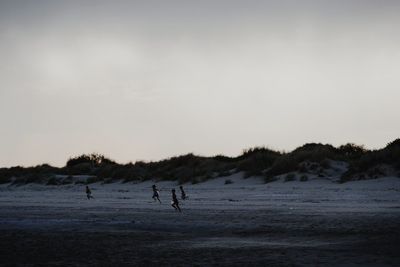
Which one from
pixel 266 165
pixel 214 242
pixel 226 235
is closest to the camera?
pixel 214 242

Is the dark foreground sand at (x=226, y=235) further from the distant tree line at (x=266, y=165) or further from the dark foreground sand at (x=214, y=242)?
the distant tree line at (x=266, y=165)

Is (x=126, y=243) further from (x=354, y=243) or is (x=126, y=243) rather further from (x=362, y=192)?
(x=362, y=192)

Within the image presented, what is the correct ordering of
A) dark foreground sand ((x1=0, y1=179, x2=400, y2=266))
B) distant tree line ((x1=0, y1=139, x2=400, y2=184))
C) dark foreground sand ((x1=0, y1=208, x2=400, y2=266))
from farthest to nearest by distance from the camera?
distant tree line ((x1=0, y1=139, x2=400, y2=184))
dark foreground sand ((x1=0, y1=179, x2=400, y2=266))
dark foreground sand ((x1=0, y1=208, x2=400, y2=266))

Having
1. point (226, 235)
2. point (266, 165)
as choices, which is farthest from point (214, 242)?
point (266, 165)

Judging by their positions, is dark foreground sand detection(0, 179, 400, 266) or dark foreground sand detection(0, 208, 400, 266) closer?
dark foreground sand detection(0, 208, 400, 266)

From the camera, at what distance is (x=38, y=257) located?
10.8m

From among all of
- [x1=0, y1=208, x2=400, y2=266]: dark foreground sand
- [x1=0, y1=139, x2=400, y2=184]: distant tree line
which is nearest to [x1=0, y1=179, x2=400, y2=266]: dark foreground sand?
[x1=0, y1=208, x2=400, y2=266]: dark foreground sand

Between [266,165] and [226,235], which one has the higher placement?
[266,165]

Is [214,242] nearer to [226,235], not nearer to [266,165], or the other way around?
[226,235]

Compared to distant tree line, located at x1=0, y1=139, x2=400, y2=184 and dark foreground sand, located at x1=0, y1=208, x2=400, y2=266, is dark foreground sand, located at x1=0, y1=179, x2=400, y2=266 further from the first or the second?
distant tree line, located at x1=0, y1=139, x2=400, y2=184

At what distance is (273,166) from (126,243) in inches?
974

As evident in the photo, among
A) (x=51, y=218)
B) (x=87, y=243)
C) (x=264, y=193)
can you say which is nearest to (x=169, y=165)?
(x=264, y=193)

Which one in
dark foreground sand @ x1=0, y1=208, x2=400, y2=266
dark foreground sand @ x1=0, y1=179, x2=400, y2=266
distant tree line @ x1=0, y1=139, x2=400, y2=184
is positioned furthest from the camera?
distant tree line @ x1=0, y1=139, x2=400, y2=184

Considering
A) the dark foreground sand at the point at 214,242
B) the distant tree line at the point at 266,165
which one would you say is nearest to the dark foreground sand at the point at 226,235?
the dark foreground sand at the point at 214,242
